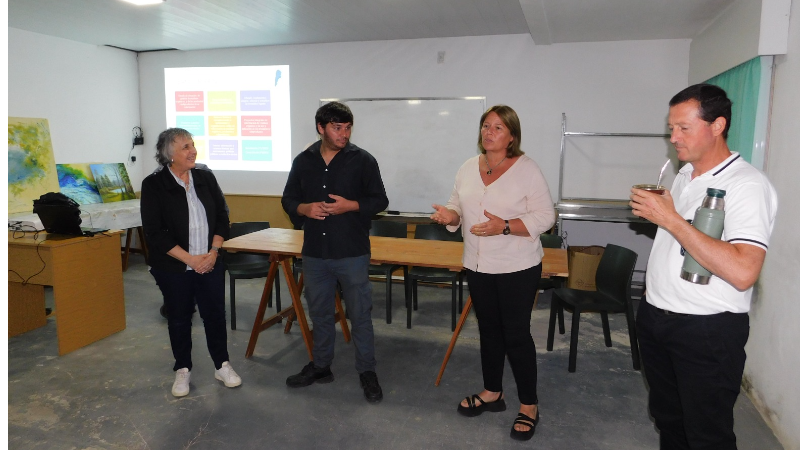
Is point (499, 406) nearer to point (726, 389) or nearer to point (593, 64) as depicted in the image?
point (726, 389)

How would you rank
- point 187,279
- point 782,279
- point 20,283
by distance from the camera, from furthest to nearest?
point 20,283 → point 187,279 → point 782,279

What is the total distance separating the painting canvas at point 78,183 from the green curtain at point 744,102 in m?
6.29

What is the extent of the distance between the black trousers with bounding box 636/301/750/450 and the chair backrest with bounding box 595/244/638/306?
5.28 ft

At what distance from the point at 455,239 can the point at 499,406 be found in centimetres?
197

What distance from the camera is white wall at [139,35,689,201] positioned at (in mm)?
5094

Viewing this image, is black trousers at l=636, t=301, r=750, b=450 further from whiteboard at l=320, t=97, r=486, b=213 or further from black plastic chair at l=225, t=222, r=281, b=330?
whiteboard at l=320, t=97, r=486, b=213

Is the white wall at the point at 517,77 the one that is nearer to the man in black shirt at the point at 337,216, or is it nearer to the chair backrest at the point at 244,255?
the chair backrest at the point at 244,255

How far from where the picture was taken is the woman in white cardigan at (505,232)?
2271 millimetres

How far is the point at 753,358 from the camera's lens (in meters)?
2.97

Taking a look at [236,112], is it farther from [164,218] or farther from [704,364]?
[704,364]

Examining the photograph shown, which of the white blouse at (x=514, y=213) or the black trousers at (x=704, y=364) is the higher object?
the white blouse at (x=514, y=213)

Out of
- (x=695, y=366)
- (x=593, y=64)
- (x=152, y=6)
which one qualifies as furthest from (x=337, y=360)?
(x=593, y=64)

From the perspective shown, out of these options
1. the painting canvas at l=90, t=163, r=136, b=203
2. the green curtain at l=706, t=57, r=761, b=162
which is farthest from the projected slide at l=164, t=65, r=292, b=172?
the green curtain at l=706, t=57, r=761, b=162

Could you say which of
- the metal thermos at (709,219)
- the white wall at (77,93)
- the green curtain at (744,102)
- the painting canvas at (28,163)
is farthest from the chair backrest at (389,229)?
the white wall at (77,93)
